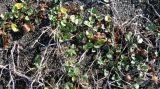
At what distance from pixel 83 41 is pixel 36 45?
0.94 ft

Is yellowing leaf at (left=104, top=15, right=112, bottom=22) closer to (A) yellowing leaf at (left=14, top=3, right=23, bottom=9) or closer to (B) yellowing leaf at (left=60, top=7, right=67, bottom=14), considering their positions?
(B) yellowing leaf at (left=60, top=7, right=67, bottom=14)

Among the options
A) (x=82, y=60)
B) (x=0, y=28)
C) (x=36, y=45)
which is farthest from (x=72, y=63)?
(x=0, y=28)

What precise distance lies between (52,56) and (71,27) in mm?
210

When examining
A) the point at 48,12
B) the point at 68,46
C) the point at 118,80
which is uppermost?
the point at 48,12

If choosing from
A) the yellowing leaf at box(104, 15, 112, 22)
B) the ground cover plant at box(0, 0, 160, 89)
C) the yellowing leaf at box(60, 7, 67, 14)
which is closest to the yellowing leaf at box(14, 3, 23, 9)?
the ground cover plant at box(0, 0, 160, 89)

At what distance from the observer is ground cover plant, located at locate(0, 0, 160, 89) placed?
8.95ft

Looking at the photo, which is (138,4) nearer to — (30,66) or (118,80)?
(118,80)

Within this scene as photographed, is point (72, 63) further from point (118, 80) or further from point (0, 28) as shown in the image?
point (0, 28)

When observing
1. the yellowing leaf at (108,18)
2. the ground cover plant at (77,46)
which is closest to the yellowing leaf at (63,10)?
the ground cover plant at (77,46)

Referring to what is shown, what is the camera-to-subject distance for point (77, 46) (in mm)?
2771

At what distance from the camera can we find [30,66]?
9.16 feet

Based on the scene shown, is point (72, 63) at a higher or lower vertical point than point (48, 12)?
lower

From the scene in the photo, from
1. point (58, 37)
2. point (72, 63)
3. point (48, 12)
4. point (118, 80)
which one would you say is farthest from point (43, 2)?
point (118, 80)

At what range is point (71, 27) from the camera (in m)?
2.75
